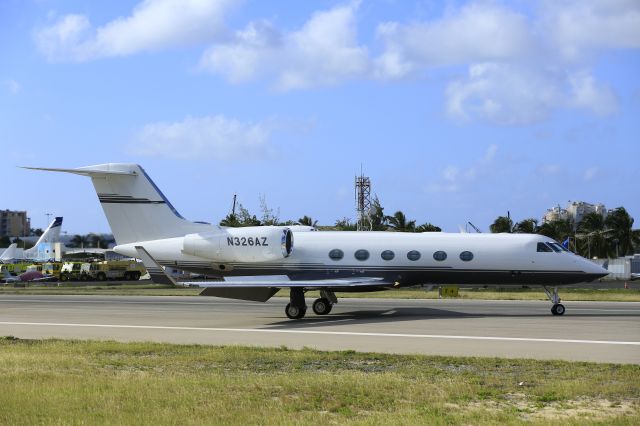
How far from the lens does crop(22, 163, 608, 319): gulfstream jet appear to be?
80.1 feet

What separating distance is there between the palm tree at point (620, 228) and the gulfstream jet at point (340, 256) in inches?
2101

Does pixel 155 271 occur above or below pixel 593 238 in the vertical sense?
below

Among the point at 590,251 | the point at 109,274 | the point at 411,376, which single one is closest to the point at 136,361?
the point at 411,376

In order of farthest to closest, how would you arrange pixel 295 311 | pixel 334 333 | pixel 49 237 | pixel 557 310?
pixel 49 237 → pixel 557 310 → pixel 295 311 → pixel 334 333

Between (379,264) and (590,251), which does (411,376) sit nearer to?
(379,264)

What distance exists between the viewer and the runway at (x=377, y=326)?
16.7 meters

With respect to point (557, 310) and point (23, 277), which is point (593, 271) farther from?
point (23, 277)

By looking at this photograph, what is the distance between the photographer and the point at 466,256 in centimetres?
2444

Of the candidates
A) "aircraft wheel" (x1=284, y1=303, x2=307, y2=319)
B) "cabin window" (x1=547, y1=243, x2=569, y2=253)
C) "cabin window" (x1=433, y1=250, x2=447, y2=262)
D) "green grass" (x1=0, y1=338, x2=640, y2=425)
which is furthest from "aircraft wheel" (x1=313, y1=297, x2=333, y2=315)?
"green grass" (x1=0, y1=338, x2=640, y2=425)

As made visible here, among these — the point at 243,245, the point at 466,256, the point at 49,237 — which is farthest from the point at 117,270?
the point at 466,256

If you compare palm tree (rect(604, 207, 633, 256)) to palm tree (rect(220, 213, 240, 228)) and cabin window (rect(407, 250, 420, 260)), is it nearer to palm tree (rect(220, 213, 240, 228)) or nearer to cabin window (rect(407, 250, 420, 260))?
palm tree (rect(220, 213, 240, 228))

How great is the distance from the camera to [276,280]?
24.2 meters

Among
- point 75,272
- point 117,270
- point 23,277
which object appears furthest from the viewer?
point 75,272

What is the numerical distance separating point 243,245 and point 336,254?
283 centimetres
